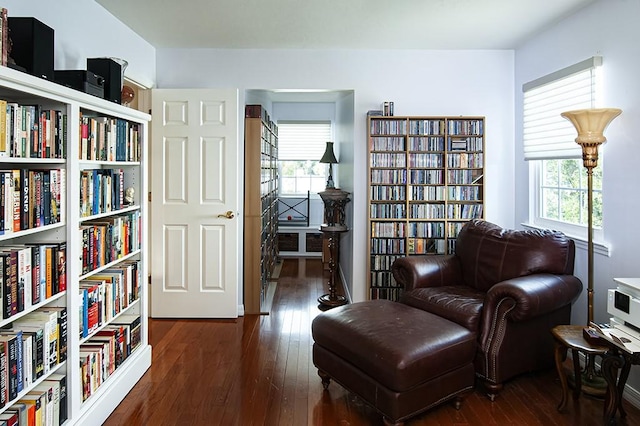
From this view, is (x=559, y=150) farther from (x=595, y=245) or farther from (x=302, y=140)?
(x=302, y=140)

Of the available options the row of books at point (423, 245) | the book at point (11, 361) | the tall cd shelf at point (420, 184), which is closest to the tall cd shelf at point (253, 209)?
the tall cd shelf at point (420, 184)

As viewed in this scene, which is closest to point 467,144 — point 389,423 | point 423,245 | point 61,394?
point 423,245

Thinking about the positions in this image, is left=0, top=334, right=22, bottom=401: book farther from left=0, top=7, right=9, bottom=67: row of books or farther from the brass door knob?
the brass door knob

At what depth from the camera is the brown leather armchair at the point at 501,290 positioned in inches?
105

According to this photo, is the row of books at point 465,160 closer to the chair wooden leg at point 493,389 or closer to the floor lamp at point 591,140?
the floor lamp at point 591,140

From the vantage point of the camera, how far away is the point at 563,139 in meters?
3.41

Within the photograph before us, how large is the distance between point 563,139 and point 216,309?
124 inches

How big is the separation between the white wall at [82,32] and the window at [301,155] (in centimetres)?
355

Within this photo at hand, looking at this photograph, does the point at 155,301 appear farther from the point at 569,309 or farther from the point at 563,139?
the point at 563,139

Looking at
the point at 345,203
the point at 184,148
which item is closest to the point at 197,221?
the point at 184,148

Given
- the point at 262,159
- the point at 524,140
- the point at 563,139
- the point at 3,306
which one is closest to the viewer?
the point at 3,306

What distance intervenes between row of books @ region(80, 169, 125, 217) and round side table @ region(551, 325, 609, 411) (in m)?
2.54

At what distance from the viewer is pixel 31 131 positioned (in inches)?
72.6

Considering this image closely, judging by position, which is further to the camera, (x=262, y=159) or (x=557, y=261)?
(x=262, y=159)
